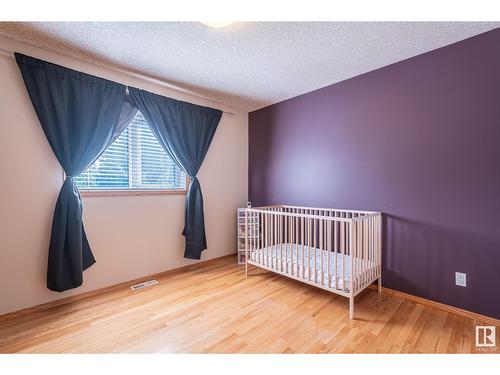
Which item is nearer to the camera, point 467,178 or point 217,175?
point 467,178

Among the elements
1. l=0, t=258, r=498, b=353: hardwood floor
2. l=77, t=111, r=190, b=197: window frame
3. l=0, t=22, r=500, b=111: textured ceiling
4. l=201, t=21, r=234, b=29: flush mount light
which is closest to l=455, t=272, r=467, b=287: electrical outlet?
l=0, t=258, r=498, b=353: hardwood floor

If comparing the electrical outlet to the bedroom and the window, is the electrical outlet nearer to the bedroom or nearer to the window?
the bedroom

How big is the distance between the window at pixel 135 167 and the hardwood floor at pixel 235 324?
1089mm

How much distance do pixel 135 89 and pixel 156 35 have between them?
2.65 feet

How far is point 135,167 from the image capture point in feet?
7.99

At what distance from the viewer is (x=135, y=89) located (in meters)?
2.31

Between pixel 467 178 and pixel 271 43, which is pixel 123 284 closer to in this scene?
pixel 271 43

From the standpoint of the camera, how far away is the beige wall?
1.74 meters
